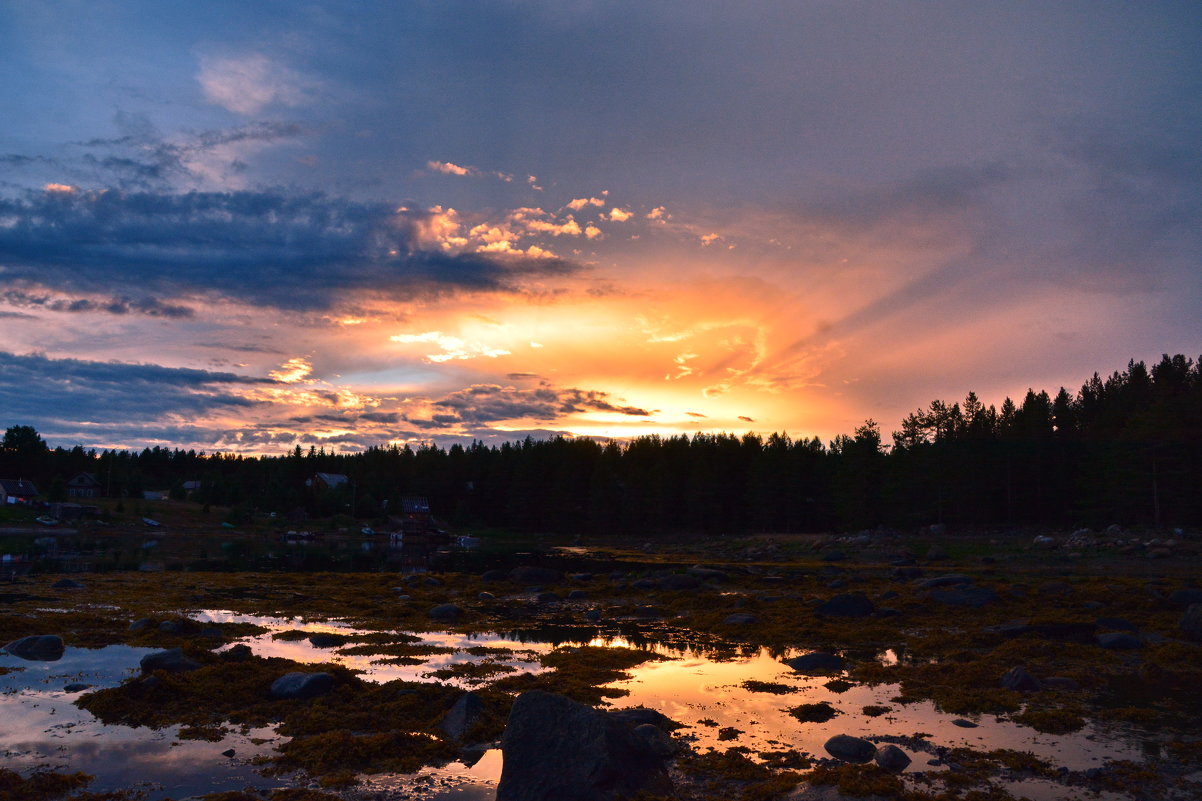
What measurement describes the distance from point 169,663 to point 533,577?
93.5 feet

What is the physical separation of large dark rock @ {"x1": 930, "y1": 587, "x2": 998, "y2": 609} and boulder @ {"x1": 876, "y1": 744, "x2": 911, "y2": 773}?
71.4 ft

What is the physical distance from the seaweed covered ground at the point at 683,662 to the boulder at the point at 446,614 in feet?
0.87

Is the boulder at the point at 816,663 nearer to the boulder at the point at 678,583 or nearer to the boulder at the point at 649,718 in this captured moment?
the boulder at the point at 649,718

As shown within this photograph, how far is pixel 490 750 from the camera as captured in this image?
12.9 metres

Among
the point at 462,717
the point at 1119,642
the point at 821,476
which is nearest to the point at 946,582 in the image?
the point at 1119,642

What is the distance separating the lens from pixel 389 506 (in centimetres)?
14250

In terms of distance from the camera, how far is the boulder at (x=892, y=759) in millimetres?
12039

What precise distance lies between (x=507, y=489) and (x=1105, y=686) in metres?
121

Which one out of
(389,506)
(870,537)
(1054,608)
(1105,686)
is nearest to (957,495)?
(870,537)

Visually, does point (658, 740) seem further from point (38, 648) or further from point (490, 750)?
point (38, 648)

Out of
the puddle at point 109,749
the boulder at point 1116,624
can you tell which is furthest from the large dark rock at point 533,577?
the puddle at point 109,749

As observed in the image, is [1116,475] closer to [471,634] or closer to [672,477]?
[672,477]

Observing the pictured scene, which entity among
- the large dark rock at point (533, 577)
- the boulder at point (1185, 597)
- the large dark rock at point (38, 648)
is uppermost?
the boulder at point (1185, 597)

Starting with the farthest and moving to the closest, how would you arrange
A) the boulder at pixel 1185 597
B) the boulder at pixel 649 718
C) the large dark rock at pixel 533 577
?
the large dark rock at pixel 533 577
the boulder at pixel 1185 597
the boulder at pixel 649 718
